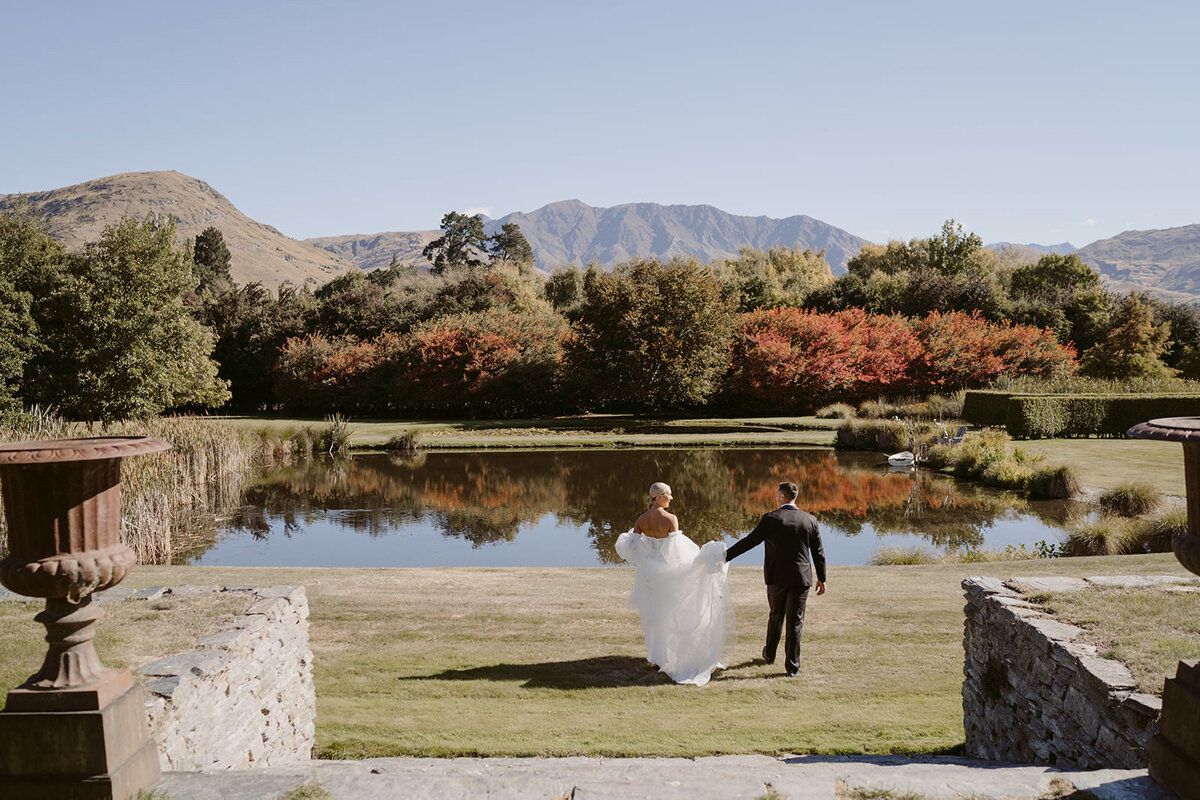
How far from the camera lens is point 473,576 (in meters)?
10.9

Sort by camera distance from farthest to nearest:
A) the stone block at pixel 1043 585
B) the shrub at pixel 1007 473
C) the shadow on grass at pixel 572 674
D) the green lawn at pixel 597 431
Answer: the green lawn at pixel 597 431 < the shrub at pixel 1007 473 < the shadow on grass at pixel 572 674 < the stone block at pixel 1043 585

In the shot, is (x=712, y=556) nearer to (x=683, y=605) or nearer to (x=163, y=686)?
(x=683, y=605)

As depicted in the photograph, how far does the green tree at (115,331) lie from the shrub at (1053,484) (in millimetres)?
21901

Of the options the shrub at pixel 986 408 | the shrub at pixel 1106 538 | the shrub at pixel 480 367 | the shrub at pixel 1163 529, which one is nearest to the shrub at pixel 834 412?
the shrub at pixel 986 408

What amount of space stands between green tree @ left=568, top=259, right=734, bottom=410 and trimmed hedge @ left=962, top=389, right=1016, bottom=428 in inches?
404

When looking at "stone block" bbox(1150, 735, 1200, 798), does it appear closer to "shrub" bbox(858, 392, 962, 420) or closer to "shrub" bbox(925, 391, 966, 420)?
"shrub" bbox(858, 392, 962, 420)

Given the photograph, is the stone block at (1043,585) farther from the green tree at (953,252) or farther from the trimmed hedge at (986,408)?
the green tree at (953,252)

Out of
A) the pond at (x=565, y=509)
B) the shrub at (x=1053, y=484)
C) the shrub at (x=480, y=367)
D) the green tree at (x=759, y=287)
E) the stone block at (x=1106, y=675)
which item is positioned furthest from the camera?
the green tree at (x=759, y=287)

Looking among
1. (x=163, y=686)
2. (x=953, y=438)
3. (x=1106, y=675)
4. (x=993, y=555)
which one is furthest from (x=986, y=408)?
(x=163, y=686)

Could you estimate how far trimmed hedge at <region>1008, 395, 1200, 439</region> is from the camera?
967 inches

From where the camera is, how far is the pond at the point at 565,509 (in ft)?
44.0

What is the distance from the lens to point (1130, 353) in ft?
114

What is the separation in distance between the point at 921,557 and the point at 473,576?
6.55 meters

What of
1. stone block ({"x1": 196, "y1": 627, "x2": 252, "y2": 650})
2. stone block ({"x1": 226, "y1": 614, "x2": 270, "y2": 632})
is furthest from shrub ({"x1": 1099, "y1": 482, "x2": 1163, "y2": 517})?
stone block ({"x1": 196, "y1": 627, "x2": 252, "y2": 650})
